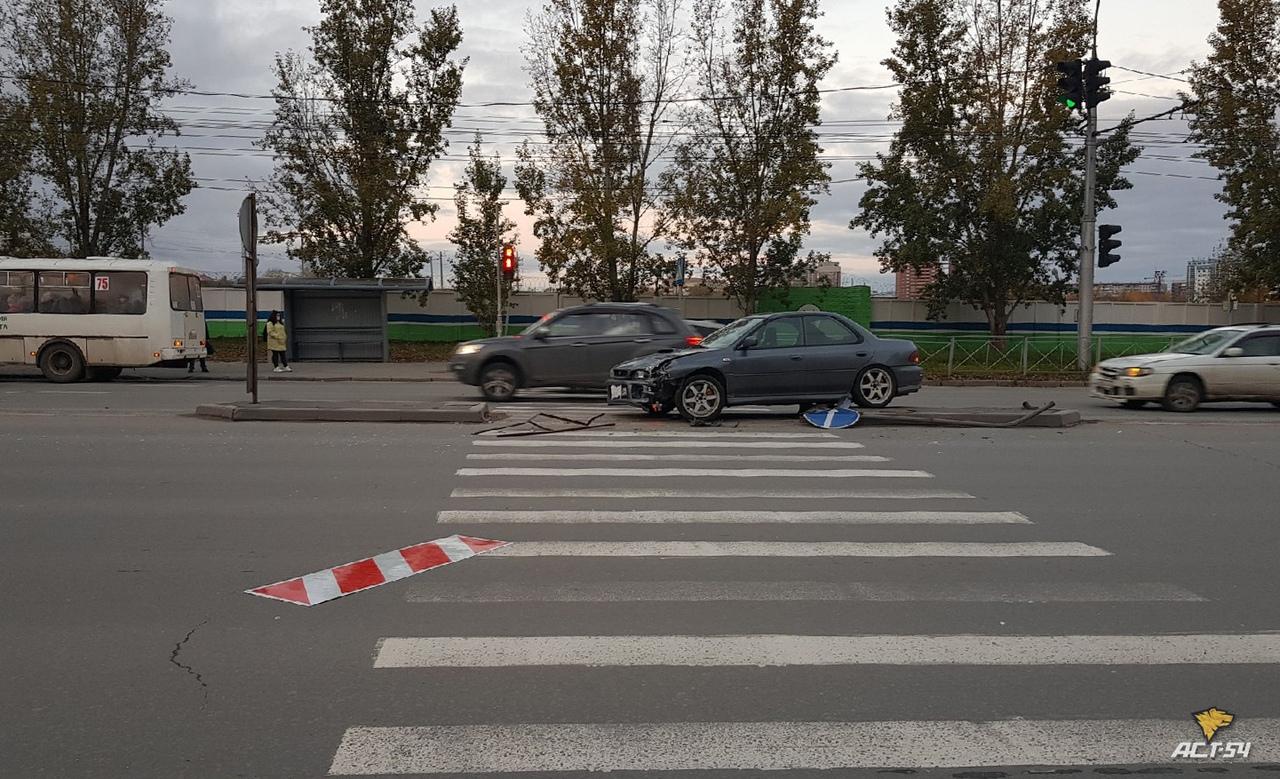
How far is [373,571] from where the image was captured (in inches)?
241

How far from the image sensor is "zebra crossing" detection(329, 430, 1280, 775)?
378cm

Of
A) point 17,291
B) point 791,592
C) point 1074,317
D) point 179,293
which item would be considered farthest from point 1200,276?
point 791,592

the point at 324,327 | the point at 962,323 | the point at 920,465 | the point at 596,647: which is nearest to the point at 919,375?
the point at 920,465

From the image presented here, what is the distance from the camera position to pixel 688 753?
12.2ft

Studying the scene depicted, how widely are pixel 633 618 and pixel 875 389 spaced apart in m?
10.0

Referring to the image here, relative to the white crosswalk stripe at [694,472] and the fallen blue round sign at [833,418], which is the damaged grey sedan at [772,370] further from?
the white crosswalk stripe at [694,472]

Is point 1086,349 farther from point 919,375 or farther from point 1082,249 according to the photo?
point 919,375

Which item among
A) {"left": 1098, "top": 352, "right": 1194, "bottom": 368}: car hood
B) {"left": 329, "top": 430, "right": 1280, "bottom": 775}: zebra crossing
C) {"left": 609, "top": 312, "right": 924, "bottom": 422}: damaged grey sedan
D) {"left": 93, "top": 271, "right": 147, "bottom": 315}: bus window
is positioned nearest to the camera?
{"left": 329, "top": 430, "right": 1280, "bottom": 775}: zebra crossing

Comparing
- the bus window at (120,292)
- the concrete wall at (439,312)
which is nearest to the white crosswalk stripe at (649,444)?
the bus window at (120,292)

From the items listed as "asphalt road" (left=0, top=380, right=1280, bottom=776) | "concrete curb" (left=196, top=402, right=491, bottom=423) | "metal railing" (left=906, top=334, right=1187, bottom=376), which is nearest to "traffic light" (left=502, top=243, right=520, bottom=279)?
"metal railing" (left=906, top=334, right=1187, bottom=376)

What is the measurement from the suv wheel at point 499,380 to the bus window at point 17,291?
12.2 m

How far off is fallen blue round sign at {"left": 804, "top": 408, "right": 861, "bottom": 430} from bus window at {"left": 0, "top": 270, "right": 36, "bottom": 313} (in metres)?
18.6

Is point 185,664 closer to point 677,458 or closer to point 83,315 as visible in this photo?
point 677,458

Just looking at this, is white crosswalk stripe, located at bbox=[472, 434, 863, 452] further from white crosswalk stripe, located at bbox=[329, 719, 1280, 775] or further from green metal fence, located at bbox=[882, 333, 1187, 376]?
green metal fence, located at bbox=[882, 333, 1187, 376]
